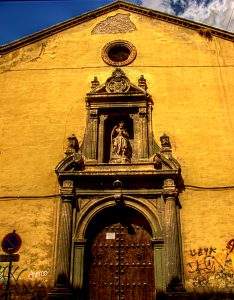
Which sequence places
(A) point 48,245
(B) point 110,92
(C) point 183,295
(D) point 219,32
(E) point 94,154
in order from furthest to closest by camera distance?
(D) point 219,32, (B) point 110,92, (E) point 94,154, (A) point 48,245, (C) point 183,295

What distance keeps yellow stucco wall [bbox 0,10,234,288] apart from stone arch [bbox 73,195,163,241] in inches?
23.7

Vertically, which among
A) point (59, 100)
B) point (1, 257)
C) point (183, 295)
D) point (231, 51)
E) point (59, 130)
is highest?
point (231, 51)

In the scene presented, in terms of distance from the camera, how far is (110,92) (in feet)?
39.5

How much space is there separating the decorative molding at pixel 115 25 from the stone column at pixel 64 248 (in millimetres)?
5100

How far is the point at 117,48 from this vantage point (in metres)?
13.1

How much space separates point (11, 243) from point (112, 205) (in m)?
2.44

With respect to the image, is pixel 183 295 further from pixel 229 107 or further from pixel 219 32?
pixel 219 32

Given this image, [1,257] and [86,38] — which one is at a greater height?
[86,38]

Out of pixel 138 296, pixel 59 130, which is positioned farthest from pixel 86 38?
pixel 138 296

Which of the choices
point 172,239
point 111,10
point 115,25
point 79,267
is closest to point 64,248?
point 79,267

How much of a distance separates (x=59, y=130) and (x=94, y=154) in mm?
1198

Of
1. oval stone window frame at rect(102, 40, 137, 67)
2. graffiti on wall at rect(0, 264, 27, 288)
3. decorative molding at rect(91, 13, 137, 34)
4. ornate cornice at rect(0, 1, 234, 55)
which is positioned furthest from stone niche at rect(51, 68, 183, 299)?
ornate cornice at rect(0, 1, 234, 55)

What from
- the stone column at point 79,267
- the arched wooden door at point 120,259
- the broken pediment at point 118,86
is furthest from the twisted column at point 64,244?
the broken pediment at point 118,86

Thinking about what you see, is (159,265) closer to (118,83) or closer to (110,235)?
(110,235)
